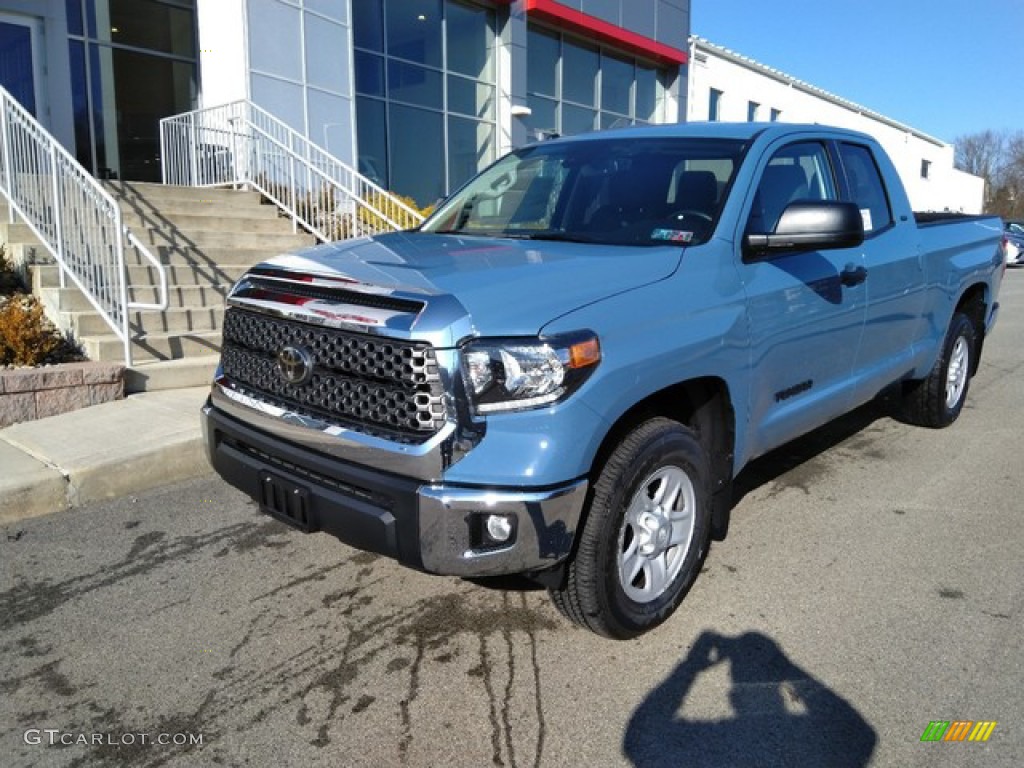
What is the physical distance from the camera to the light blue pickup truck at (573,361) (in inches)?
99.6

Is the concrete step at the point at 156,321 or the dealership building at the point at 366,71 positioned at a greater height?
the dealership building at the point at 366,71

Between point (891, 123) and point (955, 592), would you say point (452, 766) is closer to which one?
point (955, 592)

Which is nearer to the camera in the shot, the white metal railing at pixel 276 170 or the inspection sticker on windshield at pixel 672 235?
the inspection sticker on windshield at pixel 672 235

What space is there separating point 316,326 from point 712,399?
156 cm

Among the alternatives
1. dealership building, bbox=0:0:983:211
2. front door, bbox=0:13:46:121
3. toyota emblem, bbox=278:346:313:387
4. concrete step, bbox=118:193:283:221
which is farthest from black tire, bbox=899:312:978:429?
front door, bbox=0:13:46:121

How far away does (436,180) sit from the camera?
17.2 metres

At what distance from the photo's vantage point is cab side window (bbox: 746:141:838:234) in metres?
3.64

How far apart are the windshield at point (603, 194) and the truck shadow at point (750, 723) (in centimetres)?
163

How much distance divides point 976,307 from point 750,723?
471cm

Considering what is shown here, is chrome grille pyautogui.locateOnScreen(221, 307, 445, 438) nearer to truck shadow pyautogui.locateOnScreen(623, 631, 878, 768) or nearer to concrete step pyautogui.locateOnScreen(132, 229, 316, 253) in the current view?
truck shadow pyautogui.locateOnScreen(623, 631, 878, 768)

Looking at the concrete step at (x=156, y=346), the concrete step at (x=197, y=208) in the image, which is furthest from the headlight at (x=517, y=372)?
the concrete step at (x=197, y=208)

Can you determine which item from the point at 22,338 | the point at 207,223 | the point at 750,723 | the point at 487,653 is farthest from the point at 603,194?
the point at 207,223

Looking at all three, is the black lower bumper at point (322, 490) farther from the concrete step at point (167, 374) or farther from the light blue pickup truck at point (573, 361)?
the concrete step at point (167, 374)

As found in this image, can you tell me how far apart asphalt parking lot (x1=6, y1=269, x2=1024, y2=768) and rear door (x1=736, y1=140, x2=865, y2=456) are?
664mm
